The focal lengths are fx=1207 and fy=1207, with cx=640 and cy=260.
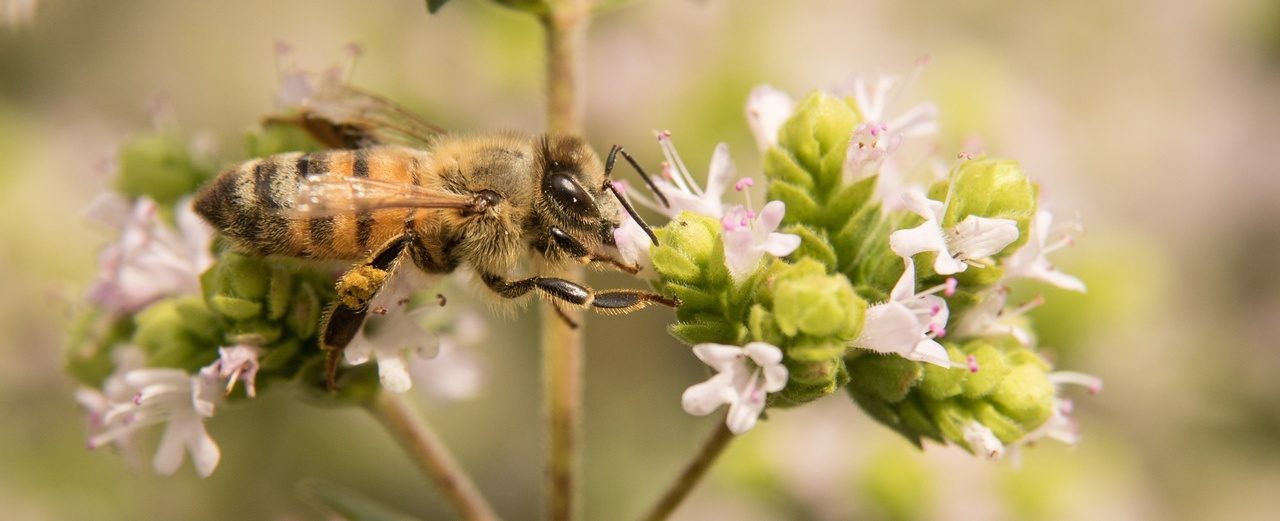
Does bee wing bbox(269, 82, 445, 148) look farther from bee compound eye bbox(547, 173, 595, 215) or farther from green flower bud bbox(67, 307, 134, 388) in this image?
green flower bud bbox(67, 307, 134, 388)

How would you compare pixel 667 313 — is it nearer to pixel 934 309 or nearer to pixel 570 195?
pixel 570 195

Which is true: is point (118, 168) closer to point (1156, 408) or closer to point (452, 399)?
point (452, 399)

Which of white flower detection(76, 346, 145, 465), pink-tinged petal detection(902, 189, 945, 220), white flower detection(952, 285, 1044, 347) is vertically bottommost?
white flower detection(76, 346, 145, 465)

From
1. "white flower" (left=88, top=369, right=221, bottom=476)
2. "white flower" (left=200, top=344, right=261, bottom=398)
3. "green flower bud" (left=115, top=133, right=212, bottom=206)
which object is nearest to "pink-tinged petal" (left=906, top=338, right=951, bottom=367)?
"white flower" (left=200, top=344, right=261, bottom=398)

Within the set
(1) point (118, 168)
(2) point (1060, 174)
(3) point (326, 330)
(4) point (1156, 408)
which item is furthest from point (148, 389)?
(4) point (1156, 408)

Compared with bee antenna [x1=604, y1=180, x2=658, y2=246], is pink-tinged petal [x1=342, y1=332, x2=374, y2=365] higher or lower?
lower

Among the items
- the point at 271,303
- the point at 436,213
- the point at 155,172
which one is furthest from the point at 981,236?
the point at 155,172
